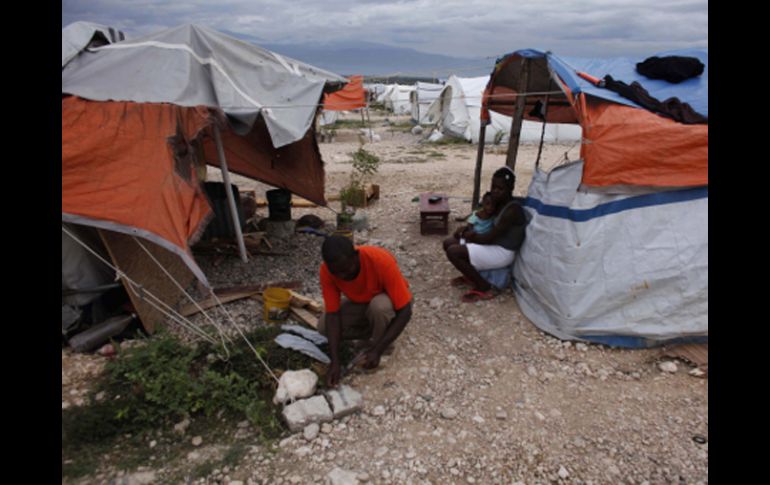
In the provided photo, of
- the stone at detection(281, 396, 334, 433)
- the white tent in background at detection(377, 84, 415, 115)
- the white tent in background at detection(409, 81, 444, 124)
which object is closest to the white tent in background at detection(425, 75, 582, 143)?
the white tent in background at detection(409, 81, 444, 124)

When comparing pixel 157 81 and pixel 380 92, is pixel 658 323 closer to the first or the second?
pixel 157 81

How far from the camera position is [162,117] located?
356cm

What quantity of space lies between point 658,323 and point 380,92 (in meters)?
34.2

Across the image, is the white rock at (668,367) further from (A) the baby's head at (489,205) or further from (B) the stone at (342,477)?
(B) the stone at (342,477)

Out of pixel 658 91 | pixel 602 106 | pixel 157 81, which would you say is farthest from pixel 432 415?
pixel 157 81

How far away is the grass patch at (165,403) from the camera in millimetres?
2582

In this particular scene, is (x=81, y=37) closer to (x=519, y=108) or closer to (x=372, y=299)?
(x=372, y=299)

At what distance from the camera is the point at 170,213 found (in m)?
3.31

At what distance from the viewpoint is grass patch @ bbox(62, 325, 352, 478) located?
2582mm

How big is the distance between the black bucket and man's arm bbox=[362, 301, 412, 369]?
339 centimetres

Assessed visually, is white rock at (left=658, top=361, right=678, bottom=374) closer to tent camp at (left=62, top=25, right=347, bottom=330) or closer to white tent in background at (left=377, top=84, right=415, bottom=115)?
tent camp at (left=62, top=25, right=347, bottom=330)

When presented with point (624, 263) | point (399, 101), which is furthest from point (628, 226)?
point (399, 101)

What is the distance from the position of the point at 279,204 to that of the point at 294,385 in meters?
3.53
